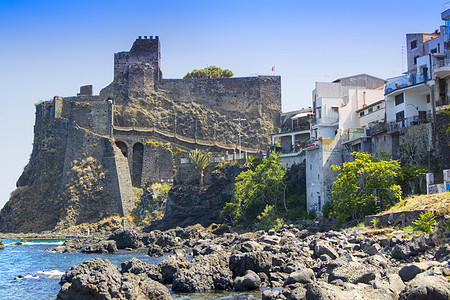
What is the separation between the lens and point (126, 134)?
7919cm

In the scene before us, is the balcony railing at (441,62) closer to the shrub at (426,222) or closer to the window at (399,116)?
the window at (399,116)

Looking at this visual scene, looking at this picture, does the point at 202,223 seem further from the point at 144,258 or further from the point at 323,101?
the point at 144,258

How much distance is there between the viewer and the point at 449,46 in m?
48.0

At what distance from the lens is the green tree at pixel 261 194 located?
5697 cm

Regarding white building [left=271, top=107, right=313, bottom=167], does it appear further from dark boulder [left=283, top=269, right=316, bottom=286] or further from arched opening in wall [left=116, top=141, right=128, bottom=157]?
dark boulder [left=283, top=269, right=316, bottom=286]

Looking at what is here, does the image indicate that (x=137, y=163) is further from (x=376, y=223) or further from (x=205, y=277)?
(x=205, y=277)

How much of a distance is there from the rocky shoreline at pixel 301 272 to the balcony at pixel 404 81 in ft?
47.8

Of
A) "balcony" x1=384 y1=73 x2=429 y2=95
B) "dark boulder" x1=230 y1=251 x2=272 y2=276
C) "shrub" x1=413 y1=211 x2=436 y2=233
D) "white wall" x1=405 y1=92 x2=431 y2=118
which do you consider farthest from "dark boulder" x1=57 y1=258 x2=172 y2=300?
"balcony" x1=384 y1=73 x2=429 y2=95

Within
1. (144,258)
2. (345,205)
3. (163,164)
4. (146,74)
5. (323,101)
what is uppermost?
(146,74)

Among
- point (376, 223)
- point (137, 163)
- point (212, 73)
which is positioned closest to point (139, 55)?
point (212, 73)

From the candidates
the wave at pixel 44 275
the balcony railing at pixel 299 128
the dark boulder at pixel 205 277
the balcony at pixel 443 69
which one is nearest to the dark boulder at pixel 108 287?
the dark boulder at pixel 205 277

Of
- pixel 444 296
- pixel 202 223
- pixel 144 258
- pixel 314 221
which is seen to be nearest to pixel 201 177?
pixel 202 223

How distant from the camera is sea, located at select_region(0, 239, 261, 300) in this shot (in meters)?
25.6

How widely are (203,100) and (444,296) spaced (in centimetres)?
7060
